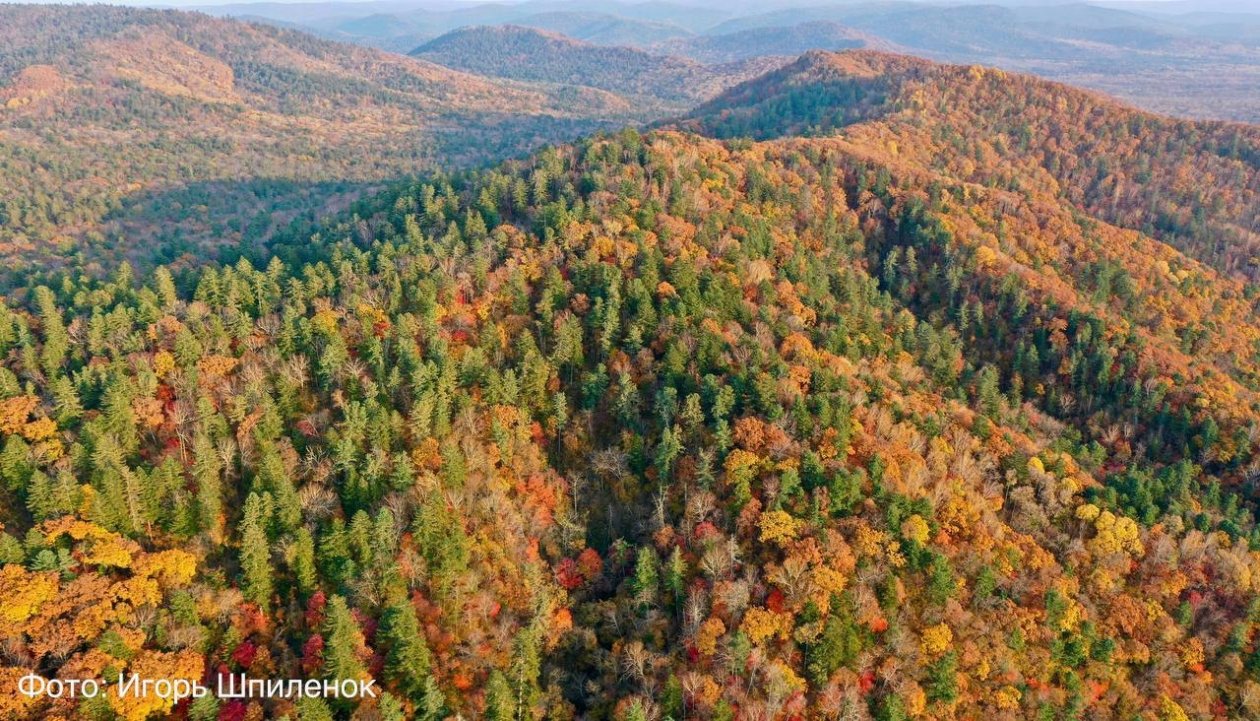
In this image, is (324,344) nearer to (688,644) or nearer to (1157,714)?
(688,644)

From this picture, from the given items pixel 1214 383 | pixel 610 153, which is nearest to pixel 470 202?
pixel 610 153

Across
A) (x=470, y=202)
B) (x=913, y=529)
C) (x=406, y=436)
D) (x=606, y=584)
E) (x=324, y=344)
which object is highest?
(x=470, y=202)

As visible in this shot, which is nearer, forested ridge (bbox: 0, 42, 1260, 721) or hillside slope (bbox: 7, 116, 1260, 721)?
forested ridge (bbox: 0, 42, 1260, 721)

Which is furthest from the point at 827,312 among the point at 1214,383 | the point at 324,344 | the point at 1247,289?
the point at 1247,289

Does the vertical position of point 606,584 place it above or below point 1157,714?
above

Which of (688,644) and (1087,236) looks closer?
(688,644)

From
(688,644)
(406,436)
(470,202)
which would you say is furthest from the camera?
(470,202)

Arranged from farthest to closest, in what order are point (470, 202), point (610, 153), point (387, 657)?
point (610, 153) → point (470, 202) → point (387, 657)

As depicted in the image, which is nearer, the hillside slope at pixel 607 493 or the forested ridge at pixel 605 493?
the forested ridge at pixel 605 493
